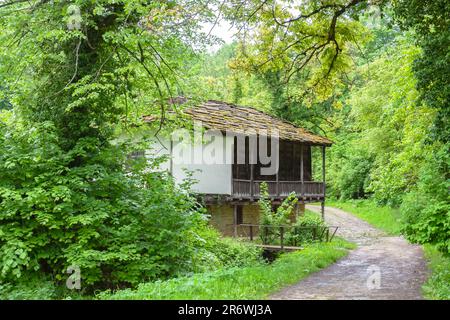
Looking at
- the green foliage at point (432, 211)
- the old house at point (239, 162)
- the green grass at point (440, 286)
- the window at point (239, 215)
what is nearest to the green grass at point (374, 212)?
the old house at point (239, 162)

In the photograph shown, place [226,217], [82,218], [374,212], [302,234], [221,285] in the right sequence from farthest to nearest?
[374,212], [226,217], [302,234], [82,218], [221,285]

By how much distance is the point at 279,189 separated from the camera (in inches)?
957

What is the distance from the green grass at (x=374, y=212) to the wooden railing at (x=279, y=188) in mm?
4446

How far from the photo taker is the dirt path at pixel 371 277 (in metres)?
8.90

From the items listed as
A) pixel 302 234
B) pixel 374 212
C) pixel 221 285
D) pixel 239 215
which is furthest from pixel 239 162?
pixel 221 285

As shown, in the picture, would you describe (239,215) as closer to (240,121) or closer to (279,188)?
(279,188)

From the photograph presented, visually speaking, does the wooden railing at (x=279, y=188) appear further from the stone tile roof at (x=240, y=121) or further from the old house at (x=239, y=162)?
the stone tile roof at (x=240, y=121)

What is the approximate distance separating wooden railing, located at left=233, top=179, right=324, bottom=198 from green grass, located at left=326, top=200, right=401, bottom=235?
175 inches

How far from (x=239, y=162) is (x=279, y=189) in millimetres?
2875

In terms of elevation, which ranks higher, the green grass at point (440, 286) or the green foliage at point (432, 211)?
the green foliage at point (432, 211)

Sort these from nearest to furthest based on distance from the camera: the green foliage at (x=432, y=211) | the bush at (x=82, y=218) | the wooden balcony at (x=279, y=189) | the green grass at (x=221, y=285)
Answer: the green grass at (x=221, y=285), the green foliage at (x=432, y=211), the bush at (x=82, y=218), the wooden balcony at (x=279, y=189)

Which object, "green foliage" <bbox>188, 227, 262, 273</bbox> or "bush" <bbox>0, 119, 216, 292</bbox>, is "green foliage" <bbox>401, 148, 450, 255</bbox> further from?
"bush" <bbox>0, 119, 216, 292</bbox>
